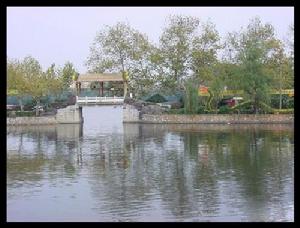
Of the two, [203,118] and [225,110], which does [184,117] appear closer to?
[203,118]

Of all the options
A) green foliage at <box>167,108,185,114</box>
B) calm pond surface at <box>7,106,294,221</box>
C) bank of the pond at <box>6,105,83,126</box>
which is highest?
green foliage at <box>167,108,185,114</box>

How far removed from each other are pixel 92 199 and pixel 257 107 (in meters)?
31.0

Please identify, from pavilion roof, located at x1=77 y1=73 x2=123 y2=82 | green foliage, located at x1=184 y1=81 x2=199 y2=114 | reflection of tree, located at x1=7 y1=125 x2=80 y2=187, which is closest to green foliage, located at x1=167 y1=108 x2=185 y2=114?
green foliage, located at x1=184 y1=81 x2=199 y2=114

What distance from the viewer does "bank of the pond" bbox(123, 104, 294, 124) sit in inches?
1667

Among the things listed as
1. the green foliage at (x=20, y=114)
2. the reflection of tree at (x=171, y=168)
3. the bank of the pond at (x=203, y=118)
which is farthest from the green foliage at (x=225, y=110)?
the green foliage at (x=20, y=114)

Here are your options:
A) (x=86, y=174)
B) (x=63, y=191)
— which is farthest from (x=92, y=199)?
(x=86, y=174)

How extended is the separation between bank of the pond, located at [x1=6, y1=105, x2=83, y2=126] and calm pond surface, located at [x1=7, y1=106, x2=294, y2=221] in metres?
11.1

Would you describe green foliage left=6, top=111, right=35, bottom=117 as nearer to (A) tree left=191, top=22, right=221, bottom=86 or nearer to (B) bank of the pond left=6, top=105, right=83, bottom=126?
(B) bank of the pond left=6, top=105, right=83, bottom=126

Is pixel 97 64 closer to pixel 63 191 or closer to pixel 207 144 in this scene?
pixel 207 144

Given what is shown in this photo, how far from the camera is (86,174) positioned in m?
19.2

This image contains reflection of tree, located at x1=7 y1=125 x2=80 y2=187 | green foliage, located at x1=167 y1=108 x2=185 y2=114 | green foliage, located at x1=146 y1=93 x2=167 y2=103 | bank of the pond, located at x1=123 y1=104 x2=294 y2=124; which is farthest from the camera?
green foliage, located at x1=146 y1=93 x2=167 y2=103

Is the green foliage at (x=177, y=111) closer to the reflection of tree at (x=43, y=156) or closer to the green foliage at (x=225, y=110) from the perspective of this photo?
the green foliage at (x=225, y=110)

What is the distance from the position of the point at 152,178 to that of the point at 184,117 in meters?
26.3

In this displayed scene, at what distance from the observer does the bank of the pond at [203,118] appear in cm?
4234
